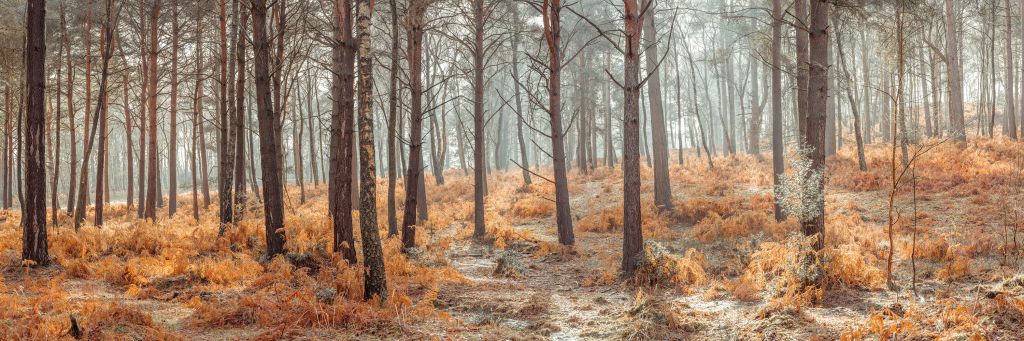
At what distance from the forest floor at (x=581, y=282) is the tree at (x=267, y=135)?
0.53 m

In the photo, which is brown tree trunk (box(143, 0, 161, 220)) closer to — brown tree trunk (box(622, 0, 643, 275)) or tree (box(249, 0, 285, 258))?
tree (box(249, 0, 285, 258))

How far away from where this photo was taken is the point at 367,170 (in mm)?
6621

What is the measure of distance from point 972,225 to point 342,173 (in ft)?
37.7

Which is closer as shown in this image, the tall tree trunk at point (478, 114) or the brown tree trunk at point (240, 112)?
the brown tree trunk at point (240, 112)

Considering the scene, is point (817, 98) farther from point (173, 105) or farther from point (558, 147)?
point (173, 105)

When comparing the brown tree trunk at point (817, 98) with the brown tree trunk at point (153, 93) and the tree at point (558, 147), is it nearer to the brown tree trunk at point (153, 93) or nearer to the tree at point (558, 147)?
the tree at point (558, 147)

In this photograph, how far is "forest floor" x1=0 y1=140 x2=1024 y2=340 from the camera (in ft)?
19.3

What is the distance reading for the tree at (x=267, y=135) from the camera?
358 inches

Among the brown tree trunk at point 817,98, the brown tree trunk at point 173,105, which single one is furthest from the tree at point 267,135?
the brown tree trunk at point 817,98

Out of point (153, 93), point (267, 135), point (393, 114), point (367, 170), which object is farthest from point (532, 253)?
point (153, 93)

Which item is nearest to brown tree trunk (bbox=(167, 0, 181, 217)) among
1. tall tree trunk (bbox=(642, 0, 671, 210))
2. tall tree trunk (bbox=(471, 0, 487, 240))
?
tall tree trunk (bbox=(471, 0, 487, 240))

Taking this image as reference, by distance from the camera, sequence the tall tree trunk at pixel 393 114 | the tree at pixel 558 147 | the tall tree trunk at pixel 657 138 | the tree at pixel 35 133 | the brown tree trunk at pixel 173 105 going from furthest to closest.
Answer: the tall tree trunk at pixel 657 138, the brown tree trunk at pixel 173 105, the tree at pixel 558 147, the tall tree trunk at pixel 393 114, the tree at pixel 35 133

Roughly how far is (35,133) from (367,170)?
597 cm

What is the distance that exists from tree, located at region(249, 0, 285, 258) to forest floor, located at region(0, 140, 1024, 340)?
0.53 metres
